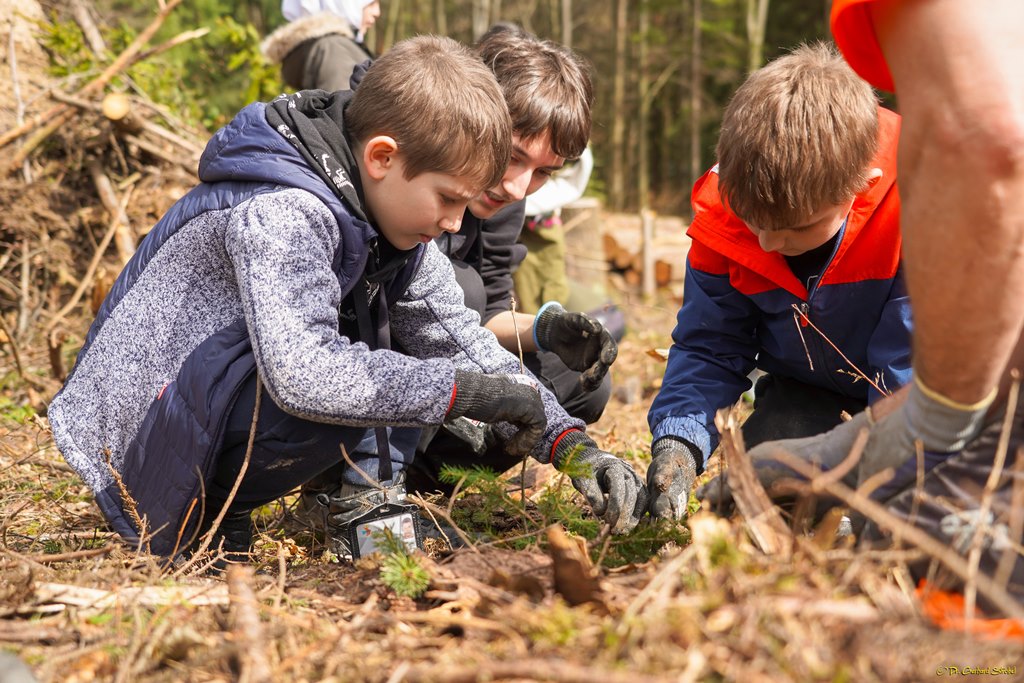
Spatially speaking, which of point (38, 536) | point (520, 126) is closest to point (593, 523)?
point (520, 126)

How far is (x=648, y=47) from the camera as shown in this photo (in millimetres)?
19359

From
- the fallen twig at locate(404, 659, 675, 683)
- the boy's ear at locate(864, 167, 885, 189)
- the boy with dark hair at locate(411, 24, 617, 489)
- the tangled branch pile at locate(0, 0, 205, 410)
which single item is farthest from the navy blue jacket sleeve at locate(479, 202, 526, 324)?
the tangled branch pile at locate(0, 0, 205, 410)

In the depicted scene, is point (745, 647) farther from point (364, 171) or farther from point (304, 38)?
point (304, 38)

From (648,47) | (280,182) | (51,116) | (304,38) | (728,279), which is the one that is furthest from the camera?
(648,47)

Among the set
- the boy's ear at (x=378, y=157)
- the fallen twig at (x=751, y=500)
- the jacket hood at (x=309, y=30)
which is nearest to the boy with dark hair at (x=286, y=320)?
the boy's ear at (x=378, y=157)

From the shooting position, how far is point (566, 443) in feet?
8.89

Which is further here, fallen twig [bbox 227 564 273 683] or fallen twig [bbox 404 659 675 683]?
fallen twig [bbox 227 564 273 683]

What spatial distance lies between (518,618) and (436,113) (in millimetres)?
1397

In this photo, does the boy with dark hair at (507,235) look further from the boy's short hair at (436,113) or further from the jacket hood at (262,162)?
the jacket hood at (262,162)

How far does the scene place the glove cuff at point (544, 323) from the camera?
3.34 metres

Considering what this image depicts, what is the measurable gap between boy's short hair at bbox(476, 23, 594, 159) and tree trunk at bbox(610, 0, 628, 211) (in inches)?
581

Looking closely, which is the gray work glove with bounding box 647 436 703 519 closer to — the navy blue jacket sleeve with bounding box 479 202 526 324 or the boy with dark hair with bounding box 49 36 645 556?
the boy with dark hair with bounding box 49 36 645 556

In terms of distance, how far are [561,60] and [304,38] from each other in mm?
2177

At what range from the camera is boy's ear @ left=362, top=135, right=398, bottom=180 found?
2.41m
